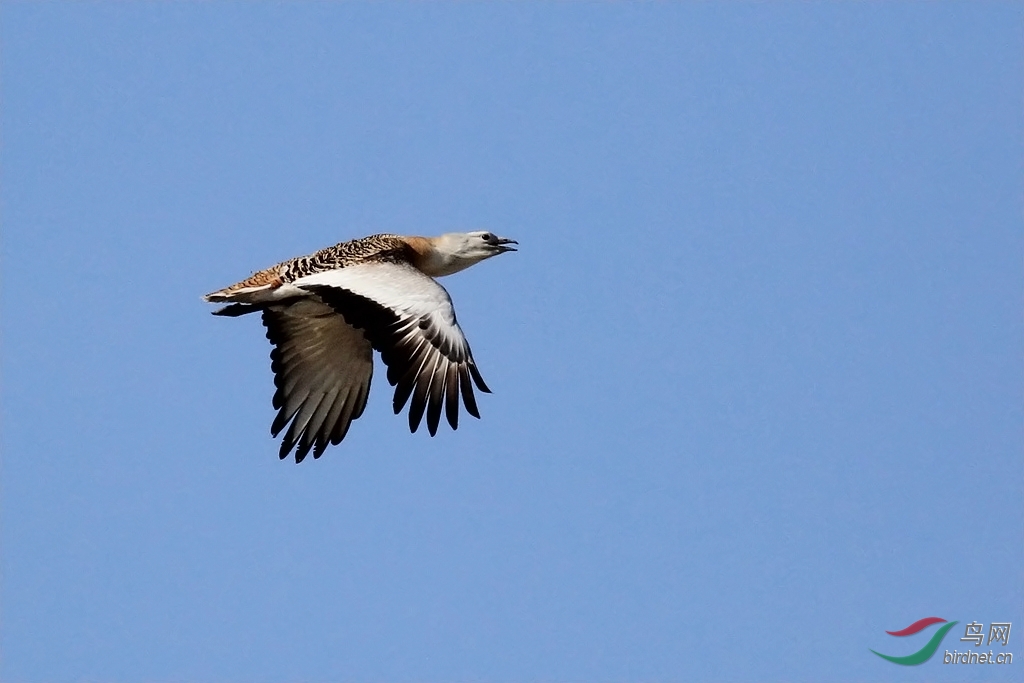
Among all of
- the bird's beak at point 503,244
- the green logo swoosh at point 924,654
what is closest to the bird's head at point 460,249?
the bird's beak at point 503,244

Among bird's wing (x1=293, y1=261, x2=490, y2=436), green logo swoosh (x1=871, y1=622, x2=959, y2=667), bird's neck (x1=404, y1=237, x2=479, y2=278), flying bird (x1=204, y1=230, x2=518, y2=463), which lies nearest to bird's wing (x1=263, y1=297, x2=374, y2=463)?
flying bird (x1=204, y1=230, x2=518, y2=463)

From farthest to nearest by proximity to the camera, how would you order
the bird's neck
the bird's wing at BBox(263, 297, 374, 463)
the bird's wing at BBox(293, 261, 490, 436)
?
the bird's neck
the bird's wing at BBox(263, 297, 374, 463)
the bird's wing at BBox(293, 261, 490, 436)

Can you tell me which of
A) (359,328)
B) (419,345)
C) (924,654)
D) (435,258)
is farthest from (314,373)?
(924,654)

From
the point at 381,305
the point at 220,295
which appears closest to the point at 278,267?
the point at 220,295

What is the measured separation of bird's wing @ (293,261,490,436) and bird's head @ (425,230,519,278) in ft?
9.24

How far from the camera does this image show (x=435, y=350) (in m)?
18.3

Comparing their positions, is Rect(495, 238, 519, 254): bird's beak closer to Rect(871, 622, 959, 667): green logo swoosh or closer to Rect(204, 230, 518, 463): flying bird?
Rect(204, 230, 518, 463): flying bird

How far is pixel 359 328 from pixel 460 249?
9.30 ft

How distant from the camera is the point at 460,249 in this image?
21.7m

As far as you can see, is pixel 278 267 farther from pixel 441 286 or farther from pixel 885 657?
pixel 885 657

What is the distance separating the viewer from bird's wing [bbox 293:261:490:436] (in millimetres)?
18172

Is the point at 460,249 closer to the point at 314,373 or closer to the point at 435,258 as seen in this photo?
the point at 435,258

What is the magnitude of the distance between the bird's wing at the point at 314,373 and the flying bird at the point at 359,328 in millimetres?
13

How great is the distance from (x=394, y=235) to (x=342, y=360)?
1827 millimetres
